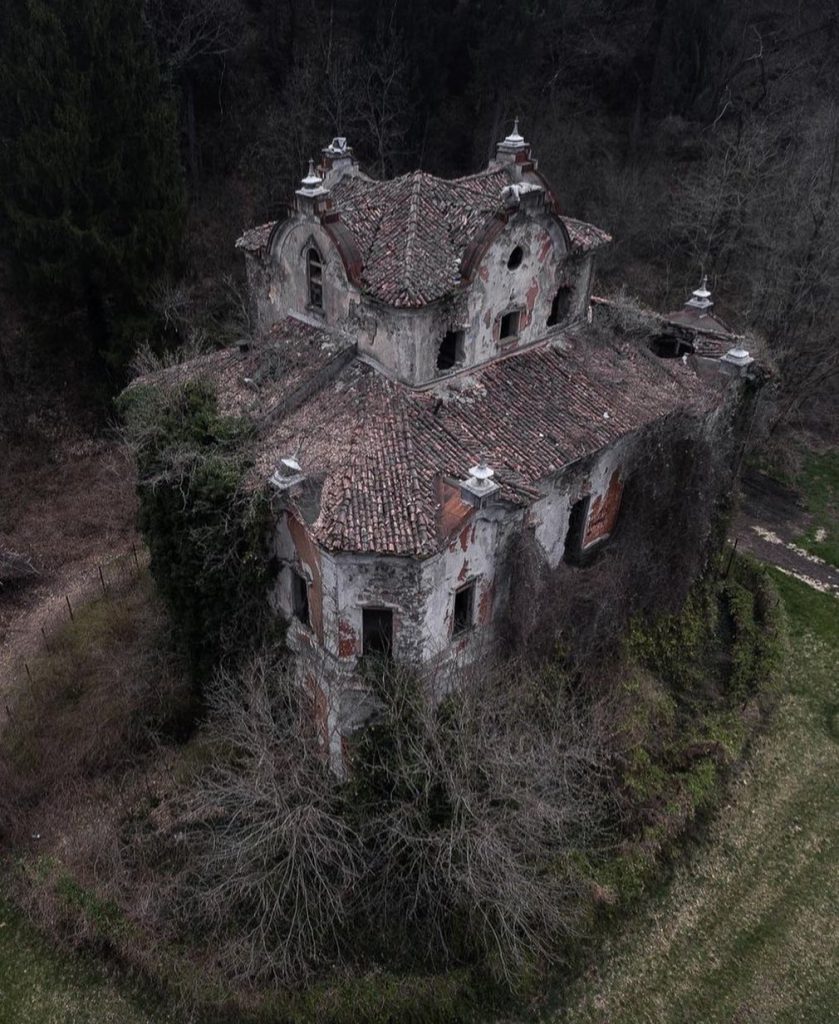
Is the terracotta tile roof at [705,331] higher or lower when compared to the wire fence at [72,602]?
higher

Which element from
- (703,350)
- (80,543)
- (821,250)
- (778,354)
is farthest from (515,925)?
(821,250)

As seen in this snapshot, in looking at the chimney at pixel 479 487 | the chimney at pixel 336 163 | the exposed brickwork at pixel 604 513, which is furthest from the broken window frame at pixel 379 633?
the chimney at pixel 336 163

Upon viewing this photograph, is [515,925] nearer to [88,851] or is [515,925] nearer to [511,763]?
[511,763]

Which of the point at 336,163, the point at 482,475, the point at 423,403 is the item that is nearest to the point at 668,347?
the point at 423,403

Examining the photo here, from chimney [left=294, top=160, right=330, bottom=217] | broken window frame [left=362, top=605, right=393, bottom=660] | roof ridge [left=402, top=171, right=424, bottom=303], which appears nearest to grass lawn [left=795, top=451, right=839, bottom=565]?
broken window frame [left=362, top=605, right=393, bottom=660]

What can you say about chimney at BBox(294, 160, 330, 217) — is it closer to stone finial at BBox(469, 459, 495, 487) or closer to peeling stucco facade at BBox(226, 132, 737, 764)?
peeling stucco facade at BBox(226, 132, 737, 764)

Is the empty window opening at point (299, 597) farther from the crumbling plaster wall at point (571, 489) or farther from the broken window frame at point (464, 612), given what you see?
the crumbling plaster wall at point (571, 489)
